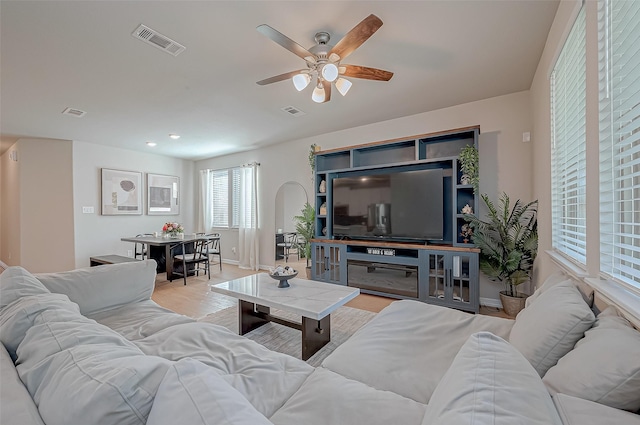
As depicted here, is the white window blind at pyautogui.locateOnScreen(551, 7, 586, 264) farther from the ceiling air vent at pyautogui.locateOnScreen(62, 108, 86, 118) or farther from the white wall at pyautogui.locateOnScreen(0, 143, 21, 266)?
the white wall at pyautogui.locateOnScreen(0, 143, 21, 266)

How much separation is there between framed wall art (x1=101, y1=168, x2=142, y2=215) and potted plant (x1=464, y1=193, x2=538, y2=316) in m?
6.25

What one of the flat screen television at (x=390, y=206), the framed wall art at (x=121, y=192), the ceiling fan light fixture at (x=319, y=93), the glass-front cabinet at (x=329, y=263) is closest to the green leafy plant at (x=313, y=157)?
the flat screen television at (x=390, y=206)

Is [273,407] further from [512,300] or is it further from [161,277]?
[161,277]

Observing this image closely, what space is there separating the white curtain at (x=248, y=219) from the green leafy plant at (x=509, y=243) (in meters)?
3.99

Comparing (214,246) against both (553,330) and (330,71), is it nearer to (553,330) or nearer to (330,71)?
(330,71)

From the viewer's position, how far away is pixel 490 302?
3367 millimetres

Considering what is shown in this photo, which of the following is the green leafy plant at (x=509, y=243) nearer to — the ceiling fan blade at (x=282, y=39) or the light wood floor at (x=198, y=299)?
the light wood floor at (x=198, y=299)

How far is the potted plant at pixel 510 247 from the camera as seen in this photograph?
288 centimetres

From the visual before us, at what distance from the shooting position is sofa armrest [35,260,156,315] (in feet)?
5.73

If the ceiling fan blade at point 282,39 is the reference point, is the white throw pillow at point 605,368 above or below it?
below

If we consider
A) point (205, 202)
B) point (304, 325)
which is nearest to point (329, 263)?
point (304, 325)

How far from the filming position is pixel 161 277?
15.9 feet

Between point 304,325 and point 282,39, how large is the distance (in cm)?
207

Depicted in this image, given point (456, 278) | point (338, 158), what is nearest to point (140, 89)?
point (338, 158)
